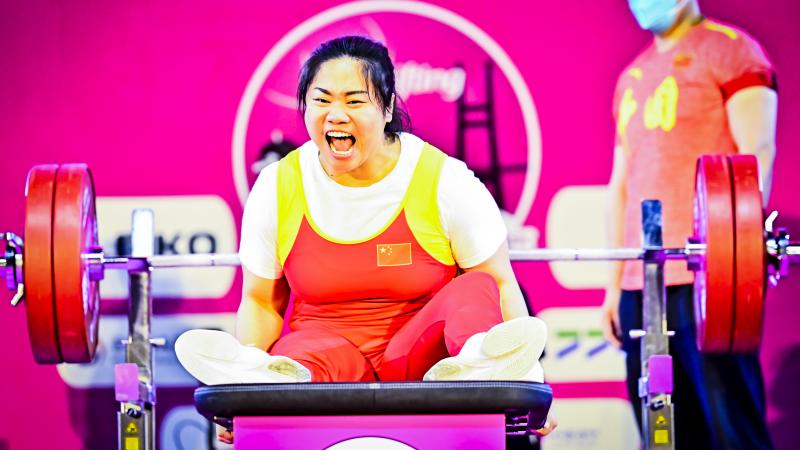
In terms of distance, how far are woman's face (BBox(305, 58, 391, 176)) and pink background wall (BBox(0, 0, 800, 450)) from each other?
47.3 inches

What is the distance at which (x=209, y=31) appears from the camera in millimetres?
4055

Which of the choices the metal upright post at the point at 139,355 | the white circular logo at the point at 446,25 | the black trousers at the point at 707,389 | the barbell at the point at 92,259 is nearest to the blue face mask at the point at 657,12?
the white circular logo at the point at 446,25

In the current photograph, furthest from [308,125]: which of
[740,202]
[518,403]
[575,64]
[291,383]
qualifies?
[575,64]

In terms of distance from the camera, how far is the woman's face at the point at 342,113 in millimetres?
2807

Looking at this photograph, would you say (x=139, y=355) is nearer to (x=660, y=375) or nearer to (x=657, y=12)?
(x=660, y=375)

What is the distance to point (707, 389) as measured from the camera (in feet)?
12.9

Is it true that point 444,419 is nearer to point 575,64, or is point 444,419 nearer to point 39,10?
point 575,64

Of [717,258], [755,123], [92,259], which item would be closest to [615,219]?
[755,123]

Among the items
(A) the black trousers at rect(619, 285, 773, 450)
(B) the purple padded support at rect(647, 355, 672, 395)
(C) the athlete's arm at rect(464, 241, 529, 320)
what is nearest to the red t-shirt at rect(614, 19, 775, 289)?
(A) the black trousers at rect(619, 285, 773, 450)

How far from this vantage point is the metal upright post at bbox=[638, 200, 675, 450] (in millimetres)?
3291

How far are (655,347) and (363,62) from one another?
126cm

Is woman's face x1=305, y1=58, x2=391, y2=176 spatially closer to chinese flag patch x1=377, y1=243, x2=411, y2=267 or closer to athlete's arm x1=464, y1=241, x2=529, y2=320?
chinese flag patch x1=377, y1=243, x2=411, y2=267

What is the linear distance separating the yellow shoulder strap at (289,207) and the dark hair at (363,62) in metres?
0.19

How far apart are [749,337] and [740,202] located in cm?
37
